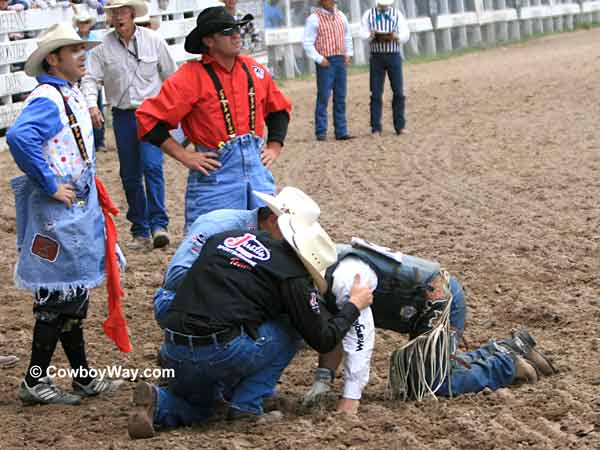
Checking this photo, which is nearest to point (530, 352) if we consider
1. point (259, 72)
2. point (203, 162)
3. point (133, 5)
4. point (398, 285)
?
point (398, 285)

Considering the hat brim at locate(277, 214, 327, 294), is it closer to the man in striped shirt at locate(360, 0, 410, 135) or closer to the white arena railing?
the man in striped shirt at locate(360, 0, 410, 135)

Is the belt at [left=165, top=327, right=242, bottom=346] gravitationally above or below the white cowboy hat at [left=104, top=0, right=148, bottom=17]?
below

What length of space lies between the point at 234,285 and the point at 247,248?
0.17m

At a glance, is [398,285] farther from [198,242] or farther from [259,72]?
[259,72]

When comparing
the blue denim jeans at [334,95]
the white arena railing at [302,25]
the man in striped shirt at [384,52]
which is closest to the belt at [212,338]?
the man in striped shirt at [384,52]

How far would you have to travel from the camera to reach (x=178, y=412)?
5391mm

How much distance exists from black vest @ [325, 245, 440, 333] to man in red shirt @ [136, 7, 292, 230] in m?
1.24

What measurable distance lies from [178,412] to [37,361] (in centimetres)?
87

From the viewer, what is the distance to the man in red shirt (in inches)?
257

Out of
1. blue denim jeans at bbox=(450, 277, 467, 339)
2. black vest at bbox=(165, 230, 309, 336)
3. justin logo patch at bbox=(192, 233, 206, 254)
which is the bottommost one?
blue denim jeans at bbox=(450, 277, 467, 339)

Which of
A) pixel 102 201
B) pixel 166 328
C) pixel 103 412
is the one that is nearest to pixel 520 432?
pixel 166 328

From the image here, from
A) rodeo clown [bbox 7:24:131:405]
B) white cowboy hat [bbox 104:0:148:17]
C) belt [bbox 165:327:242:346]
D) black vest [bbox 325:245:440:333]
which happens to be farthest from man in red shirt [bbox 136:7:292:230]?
white cowboy hat [bbox 104:0:148:17]

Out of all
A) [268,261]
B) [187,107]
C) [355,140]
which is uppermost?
[187,107]

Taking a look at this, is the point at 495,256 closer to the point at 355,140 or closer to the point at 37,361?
the point at 37,361
